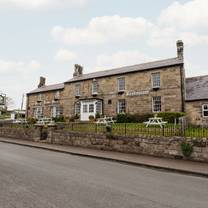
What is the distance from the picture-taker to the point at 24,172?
7711 mm

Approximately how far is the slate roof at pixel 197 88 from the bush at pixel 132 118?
4886 millimetres

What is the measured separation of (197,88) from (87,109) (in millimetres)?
14163

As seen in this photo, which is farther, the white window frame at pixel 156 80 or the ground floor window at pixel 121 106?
the ground floor window at pixel 121 106

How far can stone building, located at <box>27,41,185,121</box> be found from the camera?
78.5 feet

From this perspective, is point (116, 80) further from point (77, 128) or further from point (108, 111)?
point (77, 128)

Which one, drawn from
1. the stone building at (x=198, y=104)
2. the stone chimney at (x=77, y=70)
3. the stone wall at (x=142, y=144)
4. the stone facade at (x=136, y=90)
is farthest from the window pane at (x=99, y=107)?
the stone wall at (x=142, y=144)

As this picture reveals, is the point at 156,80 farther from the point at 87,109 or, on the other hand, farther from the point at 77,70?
the point at 77,70

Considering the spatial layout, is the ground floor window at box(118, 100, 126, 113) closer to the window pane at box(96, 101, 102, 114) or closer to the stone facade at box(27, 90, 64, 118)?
the window pane at box(96, 101, 102, 114)

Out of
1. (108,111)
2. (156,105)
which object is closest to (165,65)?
(156,105)

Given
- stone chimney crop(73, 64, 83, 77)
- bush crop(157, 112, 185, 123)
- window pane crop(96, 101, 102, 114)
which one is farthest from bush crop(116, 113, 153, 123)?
stone chimney crop(73, 64, 83, 77)

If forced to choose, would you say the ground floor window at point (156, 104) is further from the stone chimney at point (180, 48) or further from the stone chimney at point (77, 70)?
the stone chimney at point (77, 70)

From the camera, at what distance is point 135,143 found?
43.6 ft

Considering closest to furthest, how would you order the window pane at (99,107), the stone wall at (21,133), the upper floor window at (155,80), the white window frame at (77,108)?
the stone wall at (21,133), the upper floor window at (155,80), the window pane at (99,107), the white window frame at (77,108)

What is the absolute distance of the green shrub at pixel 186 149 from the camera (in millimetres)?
11198
